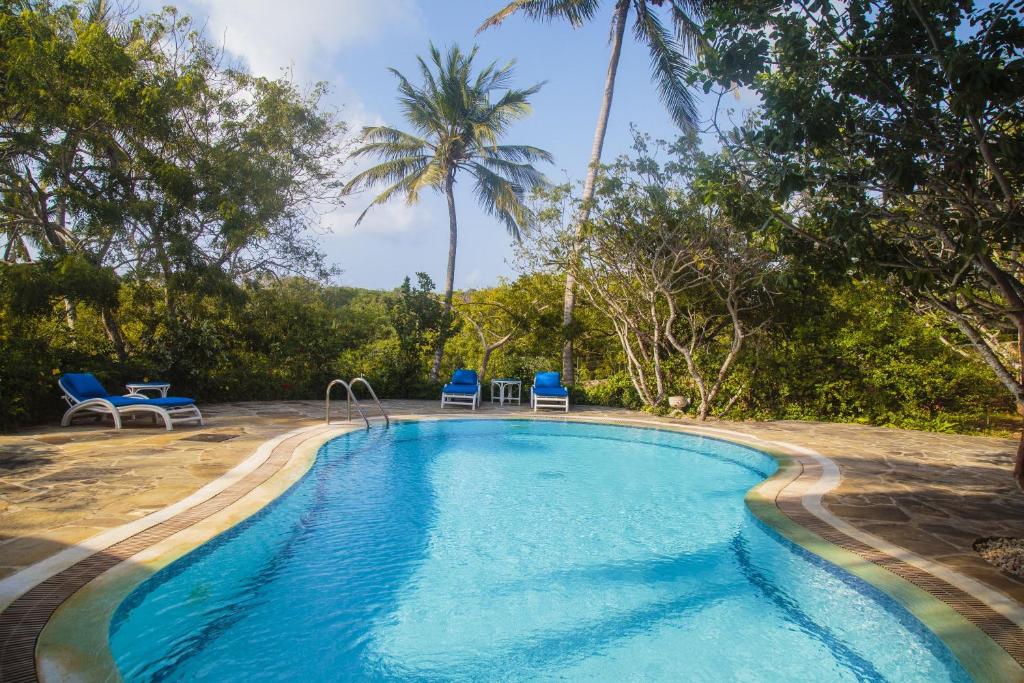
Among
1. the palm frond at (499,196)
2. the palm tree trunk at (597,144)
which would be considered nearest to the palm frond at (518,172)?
the palm frond at (499,196)

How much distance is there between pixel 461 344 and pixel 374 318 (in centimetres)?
423

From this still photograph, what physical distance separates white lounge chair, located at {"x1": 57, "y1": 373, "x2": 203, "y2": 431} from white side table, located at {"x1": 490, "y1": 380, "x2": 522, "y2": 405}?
703 cm

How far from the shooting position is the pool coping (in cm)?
257

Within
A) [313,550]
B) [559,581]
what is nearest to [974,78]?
[559,581]

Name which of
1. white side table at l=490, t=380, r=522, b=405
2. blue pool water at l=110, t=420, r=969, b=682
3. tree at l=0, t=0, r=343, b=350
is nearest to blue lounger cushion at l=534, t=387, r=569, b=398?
white side table at l=490, t=380, r=522, b=405

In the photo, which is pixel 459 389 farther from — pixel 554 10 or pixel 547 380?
pixel 554 10

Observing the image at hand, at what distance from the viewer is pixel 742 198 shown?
176 inches

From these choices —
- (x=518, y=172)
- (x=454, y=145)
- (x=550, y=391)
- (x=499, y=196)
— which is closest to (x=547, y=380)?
(x=550, y=391)

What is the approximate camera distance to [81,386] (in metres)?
8.99

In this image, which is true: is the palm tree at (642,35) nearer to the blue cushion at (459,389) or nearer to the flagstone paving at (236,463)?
the blue cushion at (459,389)

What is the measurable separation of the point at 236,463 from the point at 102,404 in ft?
12.8

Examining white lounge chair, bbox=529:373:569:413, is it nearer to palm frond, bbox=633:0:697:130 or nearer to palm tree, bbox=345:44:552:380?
Result: palm tree, bbox=345:44:552:380

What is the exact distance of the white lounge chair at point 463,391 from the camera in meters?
13.3

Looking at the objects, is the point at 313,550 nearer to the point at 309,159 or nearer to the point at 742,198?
the point at 742,198
